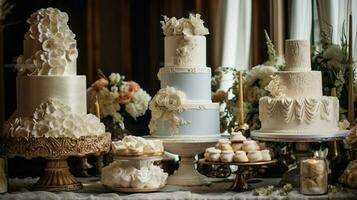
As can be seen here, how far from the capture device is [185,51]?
3.23 m

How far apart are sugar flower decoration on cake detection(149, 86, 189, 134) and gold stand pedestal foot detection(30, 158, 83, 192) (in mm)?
468

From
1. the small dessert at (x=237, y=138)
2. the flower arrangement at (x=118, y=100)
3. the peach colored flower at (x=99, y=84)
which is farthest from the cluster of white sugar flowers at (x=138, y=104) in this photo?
the small dessert at (x=237, y=138)

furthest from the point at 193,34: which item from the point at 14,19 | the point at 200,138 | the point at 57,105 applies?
the point at 14,19

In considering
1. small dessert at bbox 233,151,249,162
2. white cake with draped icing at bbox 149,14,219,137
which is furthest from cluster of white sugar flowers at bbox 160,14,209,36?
small dessert at bbox 233,151,249,162

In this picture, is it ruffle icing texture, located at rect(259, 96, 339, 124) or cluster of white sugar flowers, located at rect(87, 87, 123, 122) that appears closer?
ruffle icing texture, located at rect(259, 96, 339, 124)

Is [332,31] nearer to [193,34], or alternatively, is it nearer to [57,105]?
[193,34]

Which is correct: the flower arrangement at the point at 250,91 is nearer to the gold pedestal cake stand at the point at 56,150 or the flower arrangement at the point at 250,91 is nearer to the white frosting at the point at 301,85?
the white frosting at the point at 301,85

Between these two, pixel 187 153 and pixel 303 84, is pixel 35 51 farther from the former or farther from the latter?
pixel 303 84

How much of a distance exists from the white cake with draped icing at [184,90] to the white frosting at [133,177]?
0.23 meters

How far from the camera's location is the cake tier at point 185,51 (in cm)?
323

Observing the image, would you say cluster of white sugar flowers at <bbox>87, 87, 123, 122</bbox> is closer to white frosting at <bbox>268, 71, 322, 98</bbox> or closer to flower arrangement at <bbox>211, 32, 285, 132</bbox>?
flower arrangement at <bbox>211, 32, 285, 132</bbox>

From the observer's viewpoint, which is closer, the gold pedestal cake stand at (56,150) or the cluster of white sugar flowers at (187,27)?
the gold pedestal cake stand at (56,150)

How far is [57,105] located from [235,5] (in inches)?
45.5

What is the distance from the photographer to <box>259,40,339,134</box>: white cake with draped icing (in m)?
3.07
